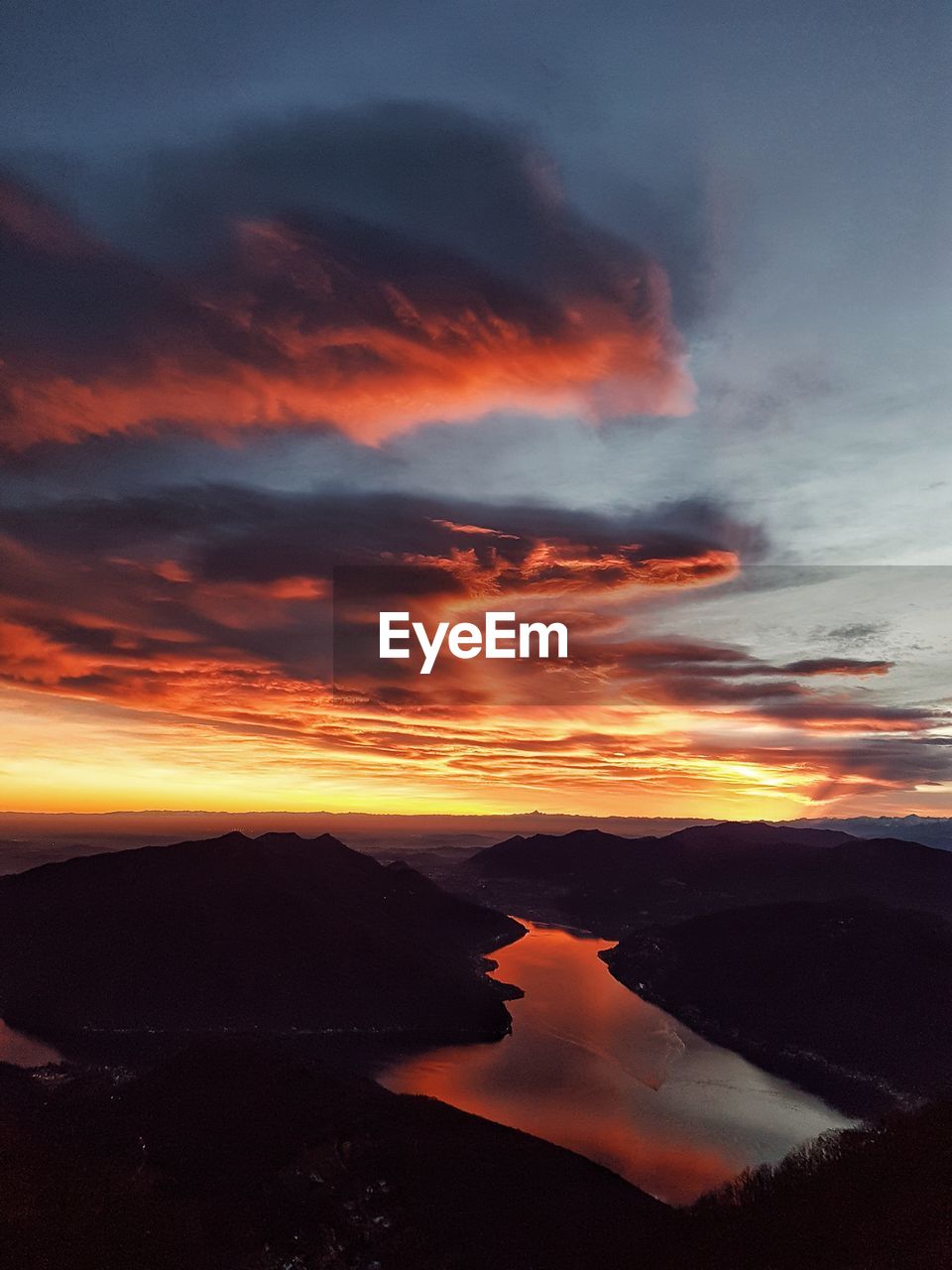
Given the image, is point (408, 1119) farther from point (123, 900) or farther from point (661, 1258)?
point (123, 900)

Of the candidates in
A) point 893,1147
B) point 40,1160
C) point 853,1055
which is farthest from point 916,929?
point 40,1160

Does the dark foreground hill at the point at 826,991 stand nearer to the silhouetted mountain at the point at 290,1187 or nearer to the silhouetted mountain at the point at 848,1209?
the silhouetted mountain at the point at 848,1209

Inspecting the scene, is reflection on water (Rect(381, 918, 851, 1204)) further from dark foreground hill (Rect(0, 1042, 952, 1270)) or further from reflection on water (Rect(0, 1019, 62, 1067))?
reflection on water (Rect(0, 1019, 62, 1067))

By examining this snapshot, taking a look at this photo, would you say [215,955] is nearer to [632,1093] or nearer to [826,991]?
[632,1093]

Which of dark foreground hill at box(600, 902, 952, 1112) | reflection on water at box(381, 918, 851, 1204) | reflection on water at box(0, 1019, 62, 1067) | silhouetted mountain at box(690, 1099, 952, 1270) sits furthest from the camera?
dark foreground hill at box(600, 902, 952, 1112)

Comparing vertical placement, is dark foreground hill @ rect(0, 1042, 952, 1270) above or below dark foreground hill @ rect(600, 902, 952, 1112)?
above

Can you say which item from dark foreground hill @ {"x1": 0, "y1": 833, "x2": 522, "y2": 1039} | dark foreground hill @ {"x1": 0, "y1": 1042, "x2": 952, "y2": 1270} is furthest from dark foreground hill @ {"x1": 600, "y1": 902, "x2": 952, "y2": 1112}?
dark foreground hill @ {"x1": 0, "y1": 1042, "x2": 952, "y2": 1270}
